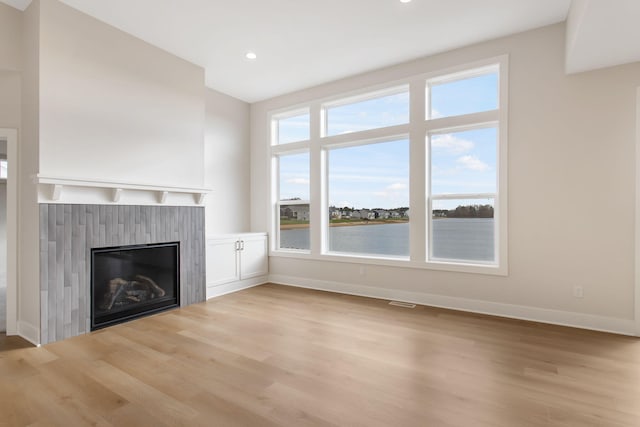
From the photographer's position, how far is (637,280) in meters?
3.04

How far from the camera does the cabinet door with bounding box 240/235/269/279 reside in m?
5.08

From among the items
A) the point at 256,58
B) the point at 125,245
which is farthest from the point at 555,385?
the point at 256,58

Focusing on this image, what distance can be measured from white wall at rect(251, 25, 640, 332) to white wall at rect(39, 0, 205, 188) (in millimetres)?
3384

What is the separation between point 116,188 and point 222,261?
1804 millimetres

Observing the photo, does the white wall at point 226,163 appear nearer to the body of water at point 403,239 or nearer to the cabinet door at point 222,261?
the cabinet door at point 222,261

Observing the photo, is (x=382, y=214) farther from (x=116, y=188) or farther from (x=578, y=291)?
(x=116, y=188)

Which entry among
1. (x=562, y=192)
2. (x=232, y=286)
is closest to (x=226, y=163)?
(x=232, y=286)

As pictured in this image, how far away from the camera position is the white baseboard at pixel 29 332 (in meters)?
2.94

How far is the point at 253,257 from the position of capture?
5246mm

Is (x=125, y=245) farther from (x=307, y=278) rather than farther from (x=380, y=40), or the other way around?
(x=380, y=40)

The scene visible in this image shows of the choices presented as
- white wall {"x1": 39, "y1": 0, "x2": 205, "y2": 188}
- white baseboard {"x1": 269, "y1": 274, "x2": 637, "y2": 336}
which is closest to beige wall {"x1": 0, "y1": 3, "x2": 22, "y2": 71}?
white wall {"x1": 39, "y1": 0, "x2": 205, "y2": 188}

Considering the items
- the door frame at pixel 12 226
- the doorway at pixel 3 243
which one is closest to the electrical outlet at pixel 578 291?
the door frame at pixel 12 226

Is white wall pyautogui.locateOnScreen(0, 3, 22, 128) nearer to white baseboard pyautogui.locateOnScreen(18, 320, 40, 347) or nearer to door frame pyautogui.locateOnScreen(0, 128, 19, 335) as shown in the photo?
door frame pyautogui.locateOnScreen(0, 128, 19, 335)

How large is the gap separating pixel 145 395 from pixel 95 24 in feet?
11.6
